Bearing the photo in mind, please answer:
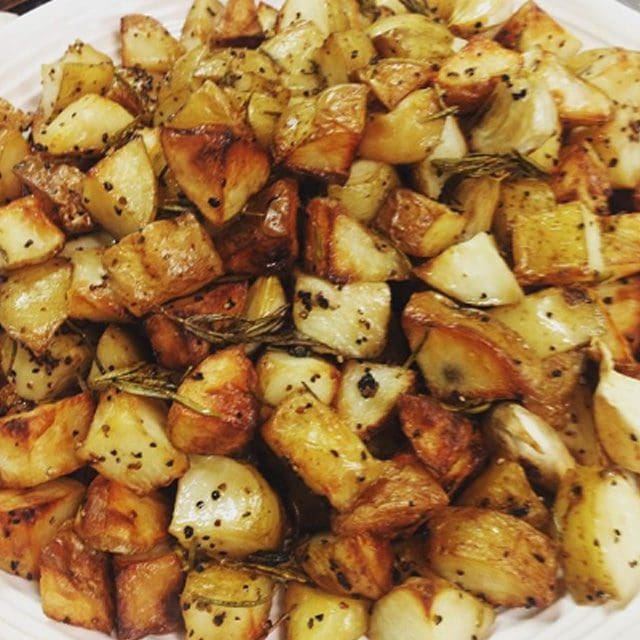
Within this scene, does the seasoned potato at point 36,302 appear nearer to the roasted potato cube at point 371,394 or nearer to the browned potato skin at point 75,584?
the browned potato skin at point 75,584

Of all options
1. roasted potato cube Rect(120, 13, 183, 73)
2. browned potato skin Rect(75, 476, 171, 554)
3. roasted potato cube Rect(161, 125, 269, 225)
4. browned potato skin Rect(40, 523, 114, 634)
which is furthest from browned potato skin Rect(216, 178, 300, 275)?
roasted potato cube Rect(120, 13, 183, 73)

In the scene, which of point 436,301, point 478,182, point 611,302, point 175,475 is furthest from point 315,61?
point 175,475

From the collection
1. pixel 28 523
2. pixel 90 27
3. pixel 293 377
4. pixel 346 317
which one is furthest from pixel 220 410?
pixel 90 27

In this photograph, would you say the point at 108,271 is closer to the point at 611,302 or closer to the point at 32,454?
the point at 32,454

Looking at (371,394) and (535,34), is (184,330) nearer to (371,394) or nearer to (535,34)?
(371,394)

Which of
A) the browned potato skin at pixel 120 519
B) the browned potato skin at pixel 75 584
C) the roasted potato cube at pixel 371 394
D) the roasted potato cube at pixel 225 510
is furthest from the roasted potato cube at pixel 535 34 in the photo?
the browned potato skin at pixel 75 584

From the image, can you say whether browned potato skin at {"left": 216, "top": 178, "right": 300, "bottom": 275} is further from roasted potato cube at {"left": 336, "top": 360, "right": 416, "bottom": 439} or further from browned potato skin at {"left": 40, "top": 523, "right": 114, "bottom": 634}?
browned potato skin at {"left": 40, "top": 523, "right": 114, "bottom": 634}
